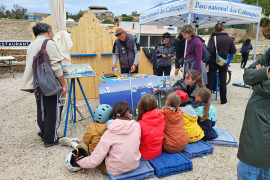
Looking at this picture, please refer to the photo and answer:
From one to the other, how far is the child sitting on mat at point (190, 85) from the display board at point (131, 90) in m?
0.17

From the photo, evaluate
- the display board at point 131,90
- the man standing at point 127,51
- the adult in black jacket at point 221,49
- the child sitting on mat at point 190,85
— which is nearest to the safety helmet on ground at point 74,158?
the display board at point 131,90

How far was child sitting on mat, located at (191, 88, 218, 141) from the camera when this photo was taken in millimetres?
2908

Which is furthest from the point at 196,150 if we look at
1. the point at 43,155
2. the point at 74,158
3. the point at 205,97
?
the point at 43,155

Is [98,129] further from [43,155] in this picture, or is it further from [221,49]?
[221,49]

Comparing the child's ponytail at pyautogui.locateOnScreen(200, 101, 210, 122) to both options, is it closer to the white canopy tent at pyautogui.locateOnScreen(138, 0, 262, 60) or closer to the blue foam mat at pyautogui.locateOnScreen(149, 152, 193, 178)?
the blue foam mat at pyautogui.locateOnScreen(149, 152, 193, 178)

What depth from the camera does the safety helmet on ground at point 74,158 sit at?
2375mm

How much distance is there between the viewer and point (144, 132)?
2393mm

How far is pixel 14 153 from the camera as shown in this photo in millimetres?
2930

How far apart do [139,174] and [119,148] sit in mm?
490

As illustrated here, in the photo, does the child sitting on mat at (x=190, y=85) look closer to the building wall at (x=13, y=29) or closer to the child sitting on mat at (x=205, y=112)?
the child sitting on mat at (x=205, y=112)

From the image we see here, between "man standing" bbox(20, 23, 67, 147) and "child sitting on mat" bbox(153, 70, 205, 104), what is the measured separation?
177 cm

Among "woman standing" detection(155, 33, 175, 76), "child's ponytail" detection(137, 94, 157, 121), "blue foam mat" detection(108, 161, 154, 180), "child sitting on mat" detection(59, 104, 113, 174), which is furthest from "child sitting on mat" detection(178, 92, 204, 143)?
"woman standing" detection(155, 33, 175, 76)

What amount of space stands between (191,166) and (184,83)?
5.22ft

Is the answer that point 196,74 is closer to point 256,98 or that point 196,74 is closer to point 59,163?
point 256,98
